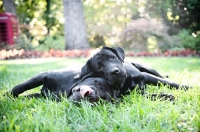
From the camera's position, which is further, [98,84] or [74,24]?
[74,24]

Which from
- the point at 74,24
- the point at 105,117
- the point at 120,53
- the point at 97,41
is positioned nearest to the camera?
the point at 105,117

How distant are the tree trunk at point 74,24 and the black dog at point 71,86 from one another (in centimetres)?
1003

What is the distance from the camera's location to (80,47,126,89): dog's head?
104 inches

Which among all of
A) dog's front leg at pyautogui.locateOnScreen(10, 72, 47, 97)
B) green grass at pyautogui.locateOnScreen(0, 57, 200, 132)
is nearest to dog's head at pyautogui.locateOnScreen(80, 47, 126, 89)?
green grass at pyautogui.locateOnScreen(0, 57, 200, 132)

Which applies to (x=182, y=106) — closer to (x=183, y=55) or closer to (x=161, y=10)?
(x=183, y=55)

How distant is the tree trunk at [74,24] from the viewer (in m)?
12.9

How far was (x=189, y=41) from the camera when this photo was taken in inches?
558

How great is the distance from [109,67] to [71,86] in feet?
1.93

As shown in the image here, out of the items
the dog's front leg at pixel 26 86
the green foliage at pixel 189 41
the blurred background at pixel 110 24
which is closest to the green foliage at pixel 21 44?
the blurred background at pixel 110 24

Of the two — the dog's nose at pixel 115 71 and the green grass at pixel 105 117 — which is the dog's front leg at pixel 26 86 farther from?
the dog's nose at pixel 115 71

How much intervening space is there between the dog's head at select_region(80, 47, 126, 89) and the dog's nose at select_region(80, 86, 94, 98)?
28 cm

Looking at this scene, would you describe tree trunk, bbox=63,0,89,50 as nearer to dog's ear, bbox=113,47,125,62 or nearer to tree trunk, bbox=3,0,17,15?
tree trunk, bbox=3,0,17,15

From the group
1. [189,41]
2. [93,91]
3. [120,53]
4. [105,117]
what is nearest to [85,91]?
[93,91]

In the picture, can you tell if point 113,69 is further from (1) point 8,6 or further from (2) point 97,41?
(2) point 97,41
